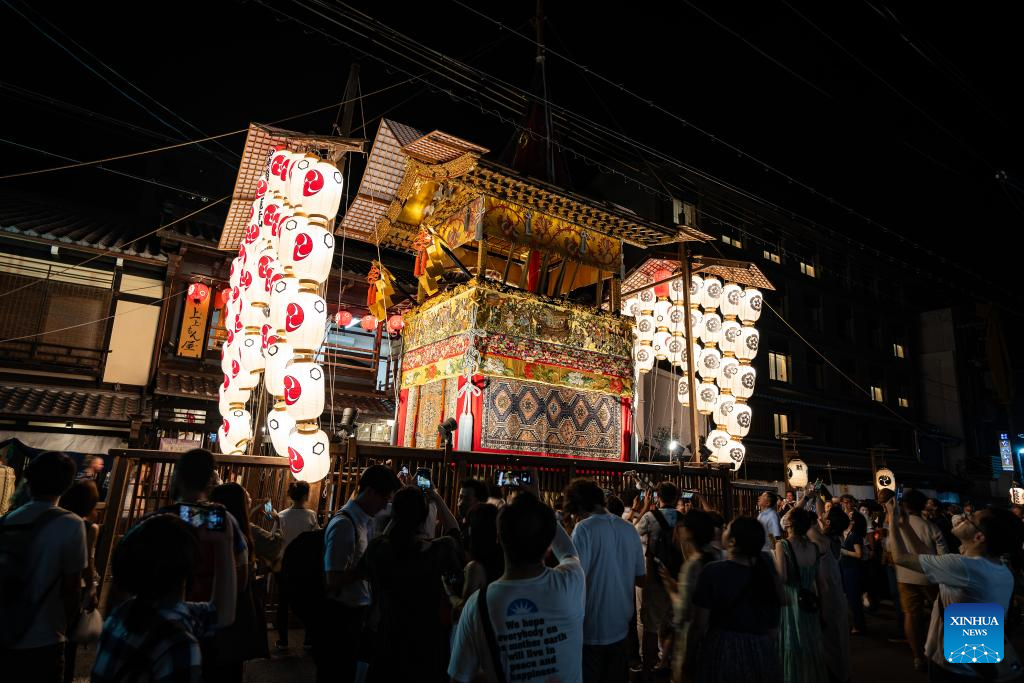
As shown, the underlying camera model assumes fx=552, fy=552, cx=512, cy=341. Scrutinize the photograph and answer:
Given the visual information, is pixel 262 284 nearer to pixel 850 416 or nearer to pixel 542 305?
pixel 542 305

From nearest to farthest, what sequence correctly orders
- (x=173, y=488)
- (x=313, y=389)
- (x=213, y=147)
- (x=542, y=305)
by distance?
(x=173, y=488), (x=313, y=389), (x=542, y=305), (x=213, y=147)

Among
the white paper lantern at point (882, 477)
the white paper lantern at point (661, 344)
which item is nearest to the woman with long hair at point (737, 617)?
the white paper lantern at point (661, 344)

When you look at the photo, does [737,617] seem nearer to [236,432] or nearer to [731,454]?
[236,432]

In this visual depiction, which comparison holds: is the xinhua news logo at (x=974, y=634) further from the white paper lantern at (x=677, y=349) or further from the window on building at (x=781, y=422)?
the window on building at (x=781, y=422)

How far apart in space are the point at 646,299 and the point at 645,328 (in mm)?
792

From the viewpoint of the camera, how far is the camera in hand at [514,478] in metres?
8.42

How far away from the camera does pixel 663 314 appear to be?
1458cm

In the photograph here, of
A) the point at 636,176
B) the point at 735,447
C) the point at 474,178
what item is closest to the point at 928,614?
the point at 735,447

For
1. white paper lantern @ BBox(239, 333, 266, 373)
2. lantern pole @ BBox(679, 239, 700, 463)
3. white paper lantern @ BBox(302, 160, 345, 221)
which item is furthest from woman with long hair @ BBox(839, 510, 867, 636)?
white paper lantern @ BBox(239, 333, 266, 373)

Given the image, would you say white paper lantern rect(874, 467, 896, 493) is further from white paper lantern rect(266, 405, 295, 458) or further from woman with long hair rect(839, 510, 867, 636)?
white paper lantern rect(266, 405, 295, 458)

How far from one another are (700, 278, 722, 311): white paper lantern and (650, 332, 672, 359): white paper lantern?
1210 mm

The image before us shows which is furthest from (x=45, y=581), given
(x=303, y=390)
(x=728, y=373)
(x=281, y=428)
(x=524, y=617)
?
(x=728, y=373)

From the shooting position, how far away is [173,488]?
3061 mm

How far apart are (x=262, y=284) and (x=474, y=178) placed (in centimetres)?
444
